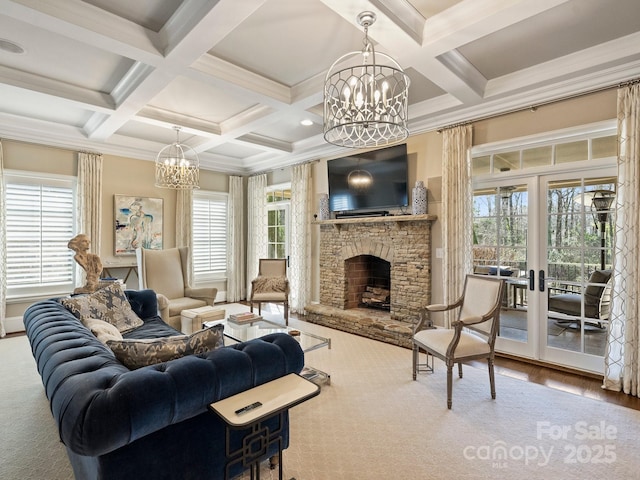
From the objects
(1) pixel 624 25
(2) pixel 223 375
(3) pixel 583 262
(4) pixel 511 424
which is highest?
(1) pixel 624 25

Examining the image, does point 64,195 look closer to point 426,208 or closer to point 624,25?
point 426,208

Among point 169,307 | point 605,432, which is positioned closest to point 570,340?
point 605,432

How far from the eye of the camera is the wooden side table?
1377 mm

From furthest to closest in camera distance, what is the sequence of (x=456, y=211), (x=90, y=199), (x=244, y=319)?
(x=90, y=199) → (x=456, y=211) → (x=244, y=319)

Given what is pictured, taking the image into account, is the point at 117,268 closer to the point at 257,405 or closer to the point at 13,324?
the point at 13,324

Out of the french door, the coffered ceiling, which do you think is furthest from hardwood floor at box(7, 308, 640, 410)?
the coffered ceiling

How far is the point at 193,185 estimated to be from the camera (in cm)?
459

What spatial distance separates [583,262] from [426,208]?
1742 mm

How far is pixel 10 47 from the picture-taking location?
118 inches

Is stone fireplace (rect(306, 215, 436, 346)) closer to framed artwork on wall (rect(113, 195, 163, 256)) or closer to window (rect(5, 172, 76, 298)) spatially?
framed artwork on wall (rect(113, 195, 163, 256))

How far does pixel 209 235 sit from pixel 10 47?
14.4 ft

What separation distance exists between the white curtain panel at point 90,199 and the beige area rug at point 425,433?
2.43 metres

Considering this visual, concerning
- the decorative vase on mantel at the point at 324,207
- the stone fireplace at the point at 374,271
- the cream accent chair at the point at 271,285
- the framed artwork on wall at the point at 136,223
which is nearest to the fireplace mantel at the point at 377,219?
the stone fireplace at the point at 374,271

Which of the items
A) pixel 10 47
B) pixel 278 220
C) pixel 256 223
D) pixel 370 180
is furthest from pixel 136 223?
pixel 370 180
